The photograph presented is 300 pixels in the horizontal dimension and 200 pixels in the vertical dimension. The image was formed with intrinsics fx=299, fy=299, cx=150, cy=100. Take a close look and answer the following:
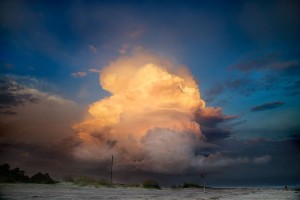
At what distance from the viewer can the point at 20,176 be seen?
6244 centimetres

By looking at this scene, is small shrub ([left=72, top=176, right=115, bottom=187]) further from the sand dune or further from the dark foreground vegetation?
the sand dune

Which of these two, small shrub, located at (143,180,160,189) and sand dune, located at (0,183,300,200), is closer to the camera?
sand dune, located at (0,183,300,200)

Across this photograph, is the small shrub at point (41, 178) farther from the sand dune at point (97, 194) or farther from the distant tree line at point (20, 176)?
the sand dune at point (97, 194)

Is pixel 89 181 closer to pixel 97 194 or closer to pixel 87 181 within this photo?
pixel 87 181

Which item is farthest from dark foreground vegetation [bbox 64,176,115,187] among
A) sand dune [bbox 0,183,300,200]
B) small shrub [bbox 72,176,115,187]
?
sand dune [bbox 0,183,300,200]

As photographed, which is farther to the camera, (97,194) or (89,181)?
(89,181)

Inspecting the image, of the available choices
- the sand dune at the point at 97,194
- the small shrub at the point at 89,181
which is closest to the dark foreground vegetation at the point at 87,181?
the small shrub at the point at 89,181

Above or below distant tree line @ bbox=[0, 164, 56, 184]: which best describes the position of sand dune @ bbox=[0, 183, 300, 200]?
below

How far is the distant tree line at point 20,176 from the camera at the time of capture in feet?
195

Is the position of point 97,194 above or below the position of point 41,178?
below

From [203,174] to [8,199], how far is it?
116ft

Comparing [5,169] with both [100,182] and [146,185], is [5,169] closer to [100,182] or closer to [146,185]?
[100,182]

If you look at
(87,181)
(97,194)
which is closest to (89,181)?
(87,181)

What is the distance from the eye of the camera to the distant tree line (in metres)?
59.6
